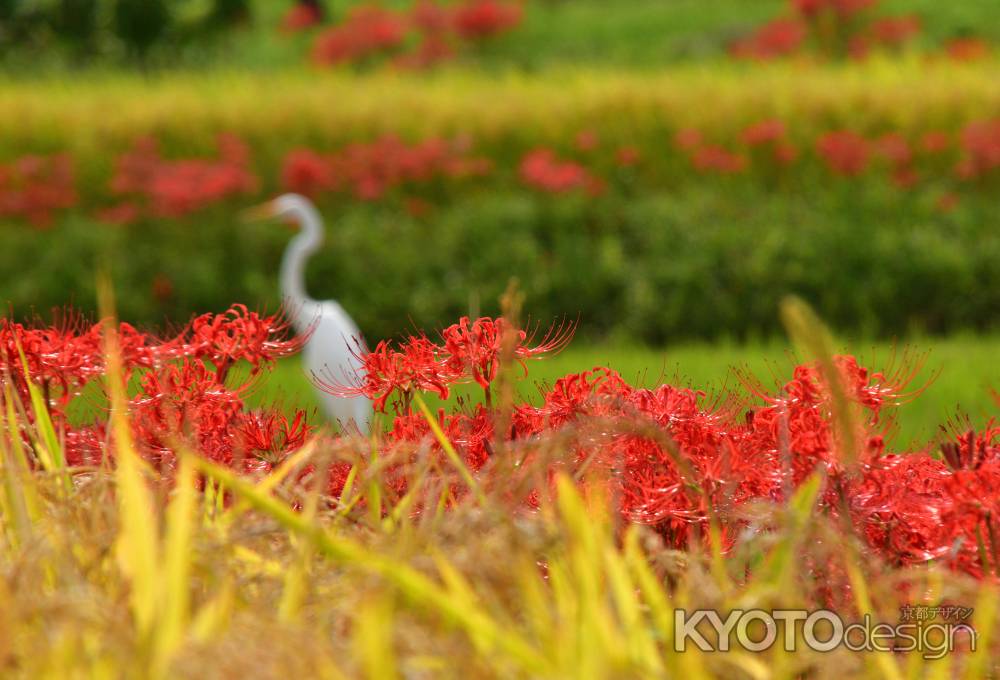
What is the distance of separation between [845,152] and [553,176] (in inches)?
88.3

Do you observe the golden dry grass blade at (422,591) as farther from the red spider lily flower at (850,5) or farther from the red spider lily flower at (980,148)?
the red spider lily flower at (850,5)

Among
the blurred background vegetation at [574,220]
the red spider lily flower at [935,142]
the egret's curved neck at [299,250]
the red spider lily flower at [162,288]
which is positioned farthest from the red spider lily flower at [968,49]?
the egret's curved neck at [299,250]

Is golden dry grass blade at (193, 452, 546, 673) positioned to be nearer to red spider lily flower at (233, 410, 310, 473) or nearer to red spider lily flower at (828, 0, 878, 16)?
red spider lily flower at (233, 410, 310, 473)

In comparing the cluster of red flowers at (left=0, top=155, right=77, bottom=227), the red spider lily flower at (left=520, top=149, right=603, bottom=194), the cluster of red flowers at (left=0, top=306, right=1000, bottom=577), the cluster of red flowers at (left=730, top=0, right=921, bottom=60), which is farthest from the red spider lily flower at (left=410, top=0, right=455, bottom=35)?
the cluster of red flowers at (left=0, top=306, right=1000, bottom=577)

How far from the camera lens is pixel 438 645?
1.43 meters

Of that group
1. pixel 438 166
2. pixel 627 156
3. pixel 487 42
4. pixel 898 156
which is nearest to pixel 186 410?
pixel 438 166

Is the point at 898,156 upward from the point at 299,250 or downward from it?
downward

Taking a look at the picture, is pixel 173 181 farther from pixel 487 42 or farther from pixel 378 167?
pixel 487 42

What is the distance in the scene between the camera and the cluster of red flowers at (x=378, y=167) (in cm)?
984

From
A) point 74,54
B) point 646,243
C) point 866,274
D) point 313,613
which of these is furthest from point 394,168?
point 74,54

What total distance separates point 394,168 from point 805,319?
8.59 metres

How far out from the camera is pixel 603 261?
9492mm

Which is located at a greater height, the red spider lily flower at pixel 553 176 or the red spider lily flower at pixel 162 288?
the red spider lily flower at pixel 553 176

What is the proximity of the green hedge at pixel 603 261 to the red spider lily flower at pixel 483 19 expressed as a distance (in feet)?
29.9
